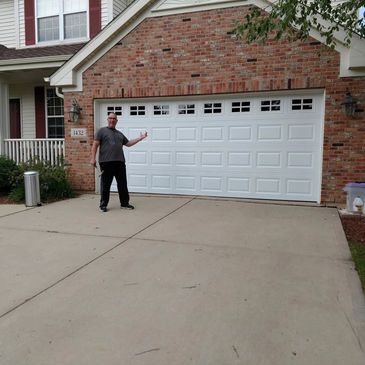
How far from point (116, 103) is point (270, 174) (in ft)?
14.0

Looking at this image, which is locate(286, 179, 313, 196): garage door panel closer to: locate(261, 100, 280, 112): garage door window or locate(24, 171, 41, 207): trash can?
locate(261, 100, 280, 112): garage door window

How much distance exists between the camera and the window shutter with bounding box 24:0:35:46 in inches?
514

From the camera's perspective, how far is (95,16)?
486 inches

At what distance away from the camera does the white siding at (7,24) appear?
540 inches

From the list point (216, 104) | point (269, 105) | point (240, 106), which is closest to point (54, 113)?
point (216, 104)

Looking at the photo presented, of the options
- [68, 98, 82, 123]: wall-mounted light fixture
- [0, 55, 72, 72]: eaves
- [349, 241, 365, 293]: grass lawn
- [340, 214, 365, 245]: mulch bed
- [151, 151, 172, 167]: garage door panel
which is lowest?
[340, 214, 365, 245]: mulch bed

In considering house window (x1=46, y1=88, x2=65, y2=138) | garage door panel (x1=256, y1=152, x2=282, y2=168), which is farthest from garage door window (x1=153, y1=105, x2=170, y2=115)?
house window (x1=46, y1=88, x2=65, y2=138)

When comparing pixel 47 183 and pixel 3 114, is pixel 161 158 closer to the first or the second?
pixel 47 183

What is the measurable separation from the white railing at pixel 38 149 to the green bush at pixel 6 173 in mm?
639

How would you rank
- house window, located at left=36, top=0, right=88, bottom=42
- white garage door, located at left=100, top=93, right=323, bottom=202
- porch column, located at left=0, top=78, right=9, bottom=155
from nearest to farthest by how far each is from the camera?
white garage door, located at left=100, top=93, right=323, bottom=202, porch column, located at left=0, top=78, right=9, bottom=155, house window, located at left=36, top=0, right=88, bottom=42

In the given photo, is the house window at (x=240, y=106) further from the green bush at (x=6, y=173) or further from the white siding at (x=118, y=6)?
the white siding at (x=118, y=6)

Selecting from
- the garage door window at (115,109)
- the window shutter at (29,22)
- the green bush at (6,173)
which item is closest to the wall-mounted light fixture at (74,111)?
the garage door window at (115,109)

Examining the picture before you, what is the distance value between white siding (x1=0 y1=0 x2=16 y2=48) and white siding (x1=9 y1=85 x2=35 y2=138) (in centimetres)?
155

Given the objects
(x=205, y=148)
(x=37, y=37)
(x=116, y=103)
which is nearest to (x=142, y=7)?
(x=116, y=103)
